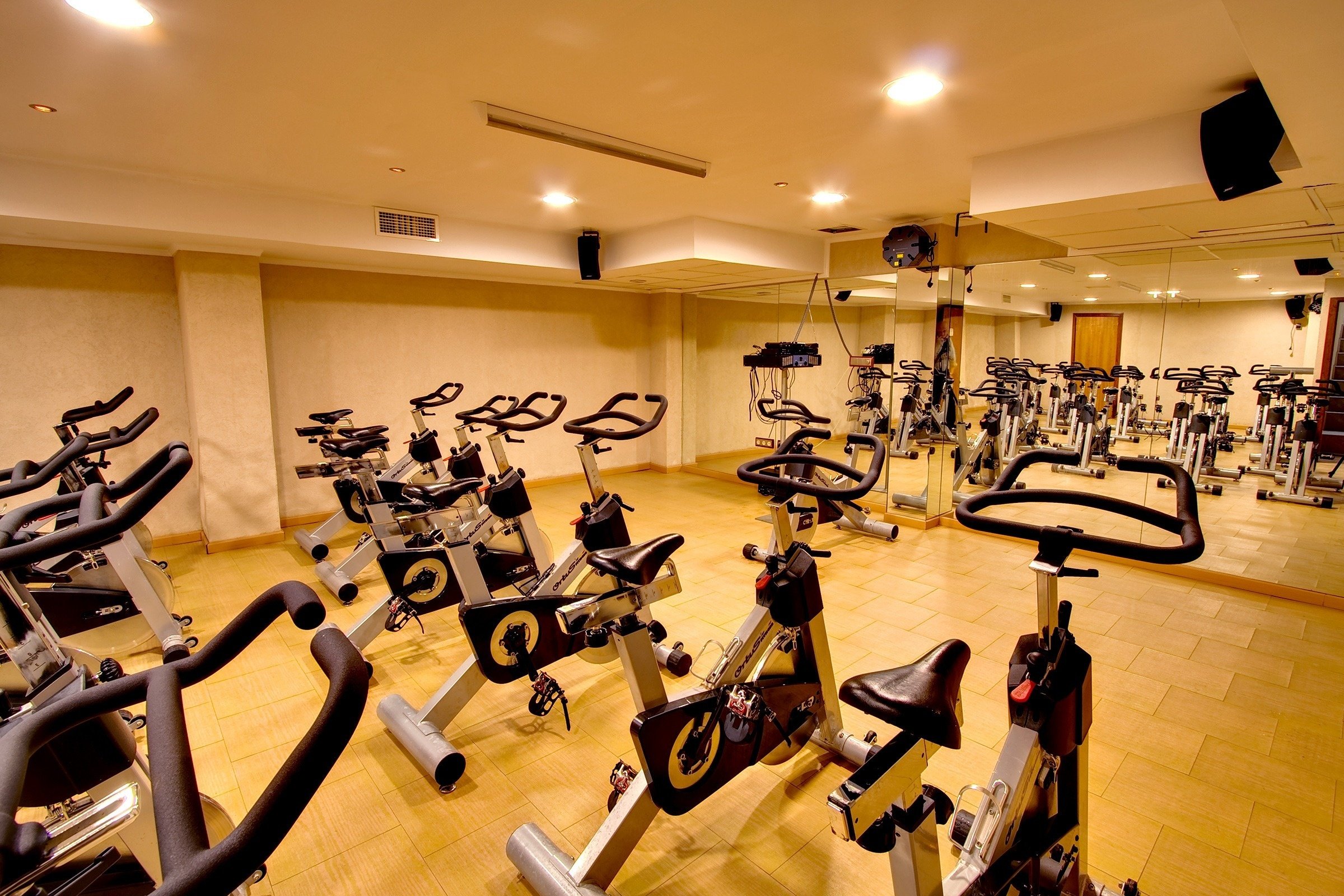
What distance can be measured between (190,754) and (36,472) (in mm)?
2177

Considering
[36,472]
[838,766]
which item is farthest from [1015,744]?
[36,472]

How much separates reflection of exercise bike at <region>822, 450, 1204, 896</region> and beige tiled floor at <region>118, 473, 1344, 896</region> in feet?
1.96

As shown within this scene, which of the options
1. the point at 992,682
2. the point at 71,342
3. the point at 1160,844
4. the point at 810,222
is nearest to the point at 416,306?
the point at 71,342

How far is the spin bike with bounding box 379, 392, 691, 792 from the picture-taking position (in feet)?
7.55

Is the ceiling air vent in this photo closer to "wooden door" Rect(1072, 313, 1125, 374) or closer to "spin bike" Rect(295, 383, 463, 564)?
"spin bike" Rect(295, 383, 463, 564)

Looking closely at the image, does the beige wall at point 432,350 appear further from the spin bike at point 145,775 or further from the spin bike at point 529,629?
the spin bike at point 145,775

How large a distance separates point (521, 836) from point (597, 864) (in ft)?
1.07

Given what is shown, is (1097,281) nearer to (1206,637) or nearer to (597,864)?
(1206,637)

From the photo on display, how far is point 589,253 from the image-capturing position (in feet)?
19.0

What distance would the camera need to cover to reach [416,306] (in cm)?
613

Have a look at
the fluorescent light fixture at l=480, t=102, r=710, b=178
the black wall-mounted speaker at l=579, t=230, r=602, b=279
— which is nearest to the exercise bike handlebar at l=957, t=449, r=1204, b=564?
the fluorescent light fixture at l=480, t=102, r=710, b=178

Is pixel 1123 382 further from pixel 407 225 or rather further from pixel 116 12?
pixel 116 12

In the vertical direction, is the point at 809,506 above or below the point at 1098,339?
below

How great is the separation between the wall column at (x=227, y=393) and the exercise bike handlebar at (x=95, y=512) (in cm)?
364
